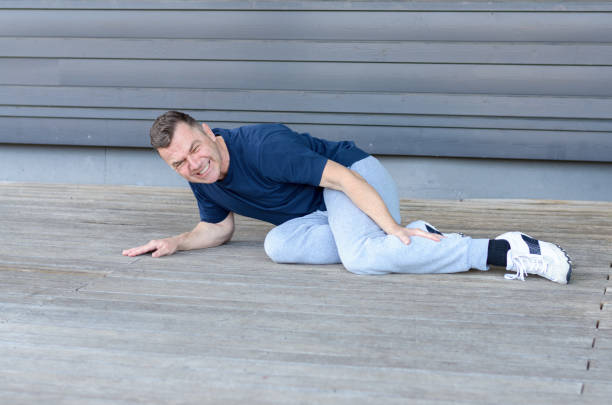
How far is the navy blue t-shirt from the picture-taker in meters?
2.35

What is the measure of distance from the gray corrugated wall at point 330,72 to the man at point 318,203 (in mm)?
1857

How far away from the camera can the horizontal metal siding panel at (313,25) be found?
4.13m

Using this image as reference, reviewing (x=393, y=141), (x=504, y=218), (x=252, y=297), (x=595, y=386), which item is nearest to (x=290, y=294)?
(x=252, y=297)

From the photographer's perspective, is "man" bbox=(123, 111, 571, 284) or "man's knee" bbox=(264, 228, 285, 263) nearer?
"man" bbox=(123, 111, 571, 284)

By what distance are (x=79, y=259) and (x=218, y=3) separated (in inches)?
94.0

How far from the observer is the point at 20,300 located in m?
2.11

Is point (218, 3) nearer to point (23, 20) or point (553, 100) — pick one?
point (23, 20)

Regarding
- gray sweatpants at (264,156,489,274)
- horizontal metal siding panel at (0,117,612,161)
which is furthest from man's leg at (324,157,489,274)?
horizontal metal siding panel at (0,117,612,161)

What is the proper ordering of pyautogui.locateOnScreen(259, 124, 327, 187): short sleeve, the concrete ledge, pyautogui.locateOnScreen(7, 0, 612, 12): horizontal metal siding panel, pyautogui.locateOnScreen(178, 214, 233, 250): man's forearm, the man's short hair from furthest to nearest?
1. the concrete ledge
2. pyautogui.locateOnScreen(7, 0, 612, 12): horizontal metal siding panel
3. pyautogui.locateOnScreen(178, 214, 233, 250): man's forearm
4. pyautogui.locateOnScreen(259, 124, 327, 187): short sleeve
5. the man's short hair

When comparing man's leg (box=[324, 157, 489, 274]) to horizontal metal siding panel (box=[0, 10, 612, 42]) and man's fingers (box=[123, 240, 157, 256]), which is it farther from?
horizontal metal siding panel (box=[0, 10, 612, 42])

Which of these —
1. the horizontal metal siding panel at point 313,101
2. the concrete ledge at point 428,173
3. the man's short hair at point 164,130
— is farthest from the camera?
the concrete ledge at point 428,173

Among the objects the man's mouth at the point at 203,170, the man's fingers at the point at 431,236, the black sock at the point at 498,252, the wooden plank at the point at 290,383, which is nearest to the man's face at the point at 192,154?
the man's mouth at the point at 203,170

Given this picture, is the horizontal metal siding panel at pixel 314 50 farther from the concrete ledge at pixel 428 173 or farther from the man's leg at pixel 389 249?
the man's leg at pixel 389 249

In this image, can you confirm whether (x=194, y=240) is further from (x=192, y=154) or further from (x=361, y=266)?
(x=361, y=266)
